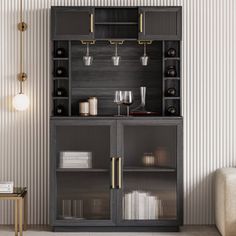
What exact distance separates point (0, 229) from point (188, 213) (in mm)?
1863

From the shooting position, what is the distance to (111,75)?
19.5 ft

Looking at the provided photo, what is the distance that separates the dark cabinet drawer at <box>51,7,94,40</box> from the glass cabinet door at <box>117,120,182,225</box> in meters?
0.94

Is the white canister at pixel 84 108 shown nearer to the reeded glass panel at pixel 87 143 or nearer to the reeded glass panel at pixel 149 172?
the reeded glass panel at pixel 87 143

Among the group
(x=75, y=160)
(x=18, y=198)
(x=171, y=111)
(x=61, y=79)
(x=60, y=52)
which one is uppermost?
(x=60, y=52)

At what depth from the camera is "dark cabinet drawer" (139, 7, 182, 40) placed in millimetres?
5586

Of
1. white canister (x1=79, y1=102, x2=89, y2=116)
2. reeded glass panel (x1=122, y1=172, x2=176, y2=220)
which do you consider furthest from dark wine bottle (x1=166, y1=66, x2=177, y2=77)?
reeded glass panel (x1=122, y1=172, x2=176, y2=220)

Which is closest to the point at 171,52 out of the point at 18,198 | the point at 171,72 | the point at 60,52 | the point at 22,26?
the point at 171,72

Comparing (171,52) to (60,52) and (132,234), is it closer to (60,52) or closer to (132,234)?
(60,52)

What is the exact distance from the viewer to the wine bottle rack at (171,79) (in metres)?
5.71

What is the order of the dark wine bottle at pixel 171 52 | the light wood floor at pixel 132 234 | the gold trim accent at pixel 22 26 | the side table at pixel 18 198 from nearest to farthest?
the side table at pixel 18 198 → the light wood floor at pixel 132 234 → the dark wine bottle at pixel 171 52 → the gold trim accent at pixel 22 26

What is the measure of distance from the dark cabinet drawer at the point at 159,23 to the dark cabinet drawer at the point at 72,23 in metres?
0.49

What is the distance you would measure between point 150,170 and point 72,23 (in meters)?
1.57

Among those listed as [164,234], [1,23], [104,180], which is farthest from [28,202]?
[1,23]

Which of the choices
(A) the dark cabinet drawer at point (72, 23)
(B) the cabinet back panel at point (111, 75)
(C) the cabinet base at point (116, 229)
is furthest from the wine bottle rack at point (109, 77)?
(C) the cabinet base at point (116, 229)
